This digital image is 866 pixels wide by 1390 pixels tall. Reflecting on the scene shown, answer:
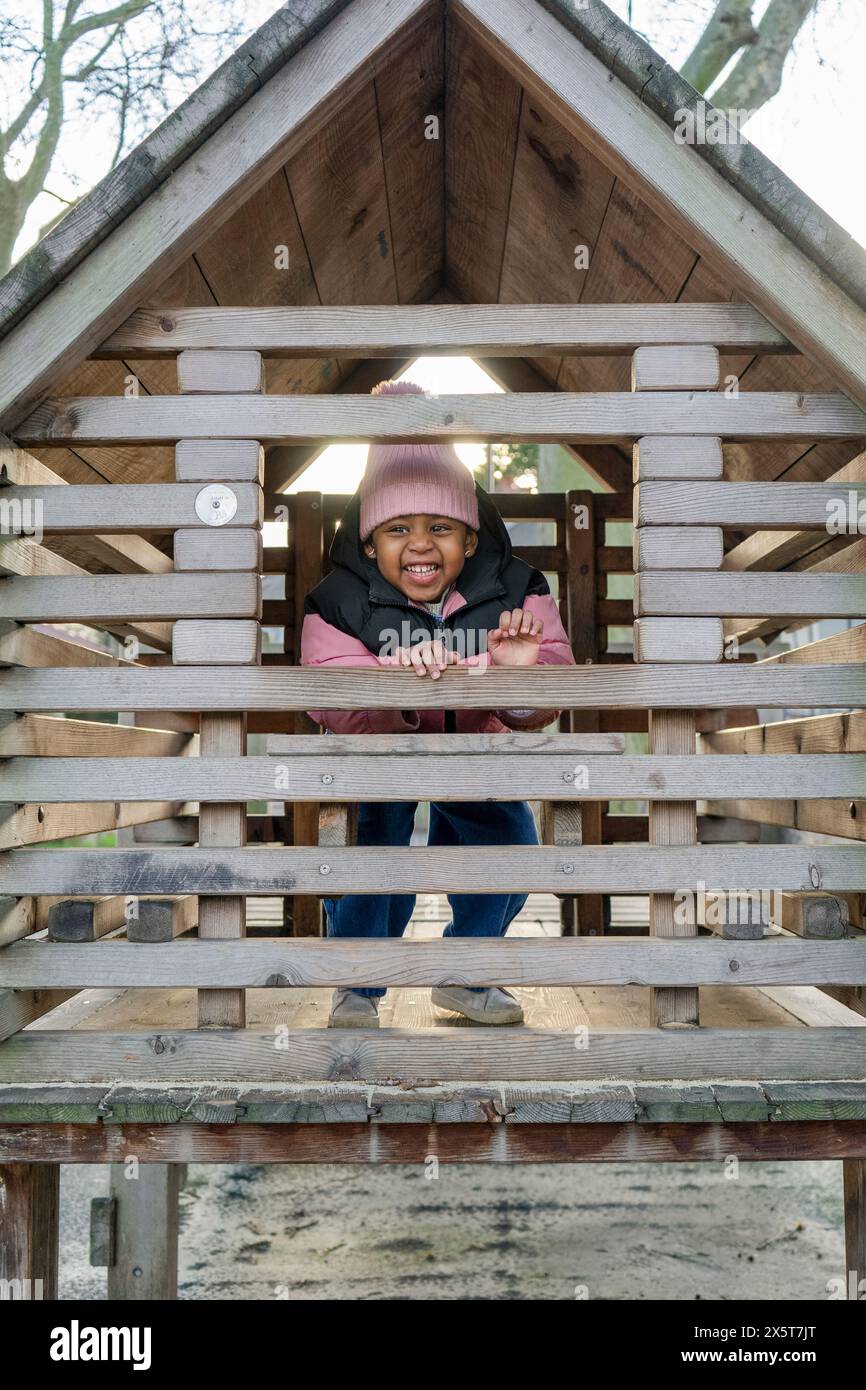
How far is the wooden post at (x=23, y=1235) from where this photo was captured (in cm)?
304

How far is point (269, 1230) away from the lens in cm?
643

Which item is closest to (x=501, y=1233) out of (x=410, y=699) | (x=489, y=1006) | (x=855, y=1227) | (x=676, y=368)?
(x=855, y=1227)

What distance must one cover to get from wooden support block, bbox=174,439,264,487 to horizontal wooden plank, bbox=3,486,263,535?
2cm

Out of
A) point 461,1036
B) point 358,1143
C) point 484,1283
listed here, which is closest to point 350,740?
point 461,1036

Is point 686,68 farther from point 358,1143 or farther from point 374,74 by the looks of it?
point 358,1143

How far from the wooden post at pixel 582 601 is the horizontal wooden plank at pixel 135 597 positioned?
7.90ft

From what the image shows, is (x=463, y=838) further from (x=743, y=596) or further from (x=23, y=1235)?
(x=23, y=1235)

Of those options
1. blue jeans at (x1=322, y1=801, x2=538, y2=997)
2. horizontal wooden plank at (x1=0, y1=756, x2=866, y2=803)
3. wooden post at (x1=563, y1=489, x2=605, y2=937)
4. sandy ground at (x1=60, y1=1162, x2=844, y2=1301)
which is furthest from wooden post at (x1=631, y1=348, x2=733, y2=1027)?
sandy ground at (x1=60, y1=1162, x2=844, y2=1301)

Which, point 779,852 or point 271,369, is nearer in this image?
point 779,852

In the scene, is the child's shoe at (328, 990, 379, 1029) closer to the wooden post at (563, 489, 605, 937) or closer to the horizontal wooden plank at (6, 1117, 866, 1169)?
the horizontal wooden plank at (6, 1117, 866, 1169)

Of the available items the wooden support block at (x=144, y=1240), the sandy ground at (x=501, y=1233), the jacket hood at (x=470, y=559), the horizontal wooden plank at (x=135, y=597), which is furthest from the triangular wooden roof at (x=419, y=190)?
the sandy ground at (x=501, y=1233)

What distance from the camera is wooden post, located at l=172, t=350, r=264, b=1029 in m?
2.99
